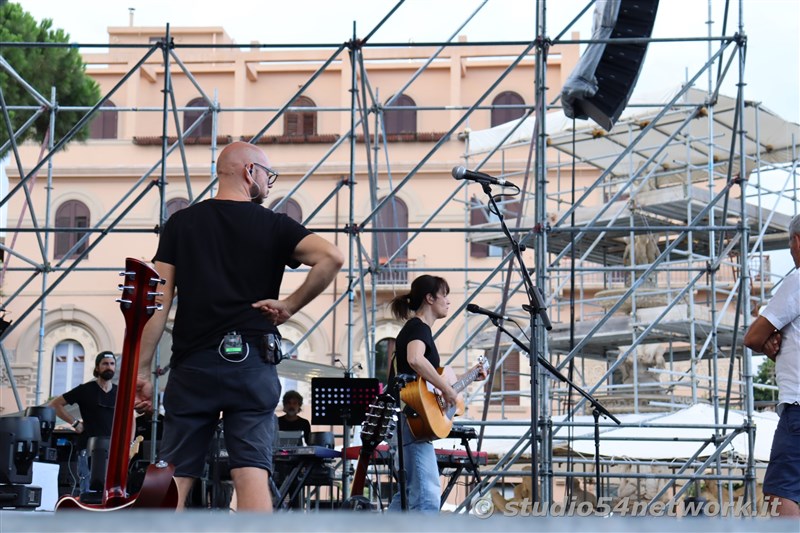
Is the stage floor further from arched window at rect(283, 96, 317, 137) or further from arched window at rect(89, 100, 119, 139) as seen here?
arched window at rect(89, 100, 119, 139)

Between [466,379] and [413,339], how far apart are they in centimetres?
87

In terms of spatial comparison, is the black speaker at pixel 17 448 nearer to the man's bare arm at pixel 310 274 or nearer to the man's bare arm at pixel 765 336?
the man's bare arm at pixel 310 274

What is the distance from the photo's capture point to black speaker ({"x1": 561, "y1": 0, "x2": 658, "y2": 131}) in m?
8.42

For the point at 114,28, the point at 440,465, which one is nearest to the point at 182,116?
the point at 114,28

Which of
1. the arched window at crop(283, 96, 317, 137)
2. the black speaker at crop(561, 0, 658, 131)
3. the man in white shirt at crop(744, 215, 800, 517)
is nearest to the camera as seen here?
the man in white shirt at crop(744, 215, 800, 517)

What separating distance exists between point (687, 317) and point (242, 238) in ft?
40.1

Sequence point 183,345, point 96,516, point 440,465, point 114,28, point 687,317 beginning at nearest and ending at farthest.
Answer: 1. point 96,516
2. point 183,345
3. point 440,465
4. point 687,317
5. point 114,28

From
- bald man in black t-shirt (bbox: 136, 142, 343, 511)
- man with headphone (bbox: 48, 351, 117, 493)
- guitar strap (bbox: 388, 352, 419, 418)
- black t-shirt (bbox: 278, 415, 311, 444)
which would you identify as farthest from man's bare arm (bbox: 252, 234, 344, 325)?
black t-shirt (bbox: 278, 415, 311, 444)

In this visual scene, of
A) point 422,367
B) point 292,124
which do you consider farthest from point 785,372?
point 292,124

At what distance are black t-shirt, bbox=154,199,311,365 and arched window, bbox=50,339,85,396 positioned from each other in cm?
2847

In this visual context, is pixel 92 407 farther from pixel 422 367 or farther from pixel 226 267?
pixel 226 267

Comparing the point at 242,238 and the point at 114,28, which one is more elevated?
the point at 114,28

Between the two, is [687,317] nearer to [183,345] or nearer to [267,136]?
[183,345]

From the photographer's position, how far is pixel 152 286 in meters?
4.03
